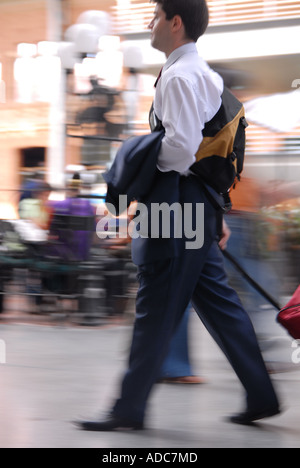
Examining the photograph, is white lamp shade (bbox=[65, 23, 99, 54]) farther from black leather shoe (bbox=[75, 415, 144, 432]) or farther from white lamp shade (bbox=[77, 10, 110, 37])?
black leather shoe (bbox=[75, 415, 144, 432])

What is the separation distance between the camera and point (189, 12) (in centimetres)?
319

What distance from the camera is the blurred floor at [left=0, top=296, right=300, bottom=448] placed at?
3.17 metres

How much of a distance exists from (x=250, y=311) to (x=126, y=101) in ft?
10.3

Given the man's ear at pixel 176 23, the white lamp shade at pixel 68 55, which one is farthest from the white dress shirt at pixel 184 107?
the white lamp shade at pixel 68 55

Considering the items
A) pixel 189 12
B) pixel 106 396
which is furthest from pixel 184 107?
pixel 106 396

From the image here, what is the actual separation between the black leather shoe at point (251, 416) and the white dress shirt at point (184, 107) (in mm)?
1023

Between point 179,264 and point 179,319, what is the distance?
23cm

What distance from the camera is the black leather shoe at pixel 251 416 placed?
3301mm

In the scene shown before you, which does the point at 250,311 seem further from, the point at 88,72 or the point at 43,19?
the point at 43,19

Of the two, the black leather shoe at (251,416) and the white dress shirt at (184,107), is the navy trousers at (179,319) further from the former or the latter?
the white dress shirt at (184,107)

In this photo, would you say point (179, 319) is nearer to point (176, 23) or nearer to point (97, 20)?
point (176, 23)

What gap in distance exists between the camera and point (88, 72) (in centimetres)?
748
